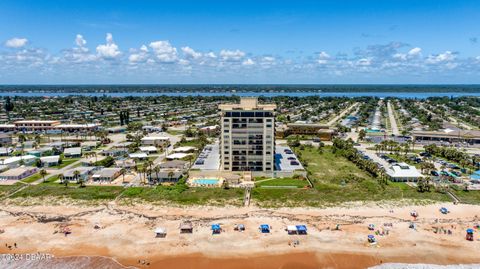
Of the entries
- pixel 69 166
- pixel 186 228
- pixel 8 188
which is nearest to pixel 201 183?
pixel 186 228

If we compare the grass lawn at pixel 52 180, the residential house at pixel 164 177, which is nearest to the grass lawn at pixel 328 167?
the residential house at pixel 164 177

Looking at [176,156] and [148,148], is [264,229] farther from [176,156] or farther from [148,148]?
[148,148]

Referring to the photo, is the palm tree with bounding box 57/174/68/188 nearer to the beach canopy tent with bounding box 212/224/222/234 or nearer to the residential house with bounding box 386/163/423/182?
the beach canopy tent with bounding box 212/224/222/234

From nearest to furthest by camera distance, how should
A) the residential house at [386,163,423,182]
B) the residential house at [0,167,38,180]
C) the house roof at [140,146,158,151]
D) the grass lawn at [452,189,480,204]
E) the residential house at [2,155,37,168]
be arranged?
1. the grass lawn at [452,189,480,204]
2. the residential house at [386,163,423,182]
3. the residential house at [0,167,38,180]
4. the residential house at [2,155,37,168]
5. the house roof at [140,146,158,151]

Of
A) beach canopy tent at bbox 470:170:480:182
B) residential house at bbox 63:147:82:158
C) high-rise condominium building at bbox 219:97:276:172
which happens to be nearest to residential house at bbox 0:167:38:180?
→ residential house at bbox 63:147:82:158

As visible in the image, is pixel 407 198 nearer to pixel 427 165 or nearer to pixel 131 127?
pixel 427 165

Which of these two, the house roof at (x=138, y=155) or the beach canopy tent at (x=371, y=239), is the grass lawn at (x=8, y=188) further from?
the beach canopy tent at (x=371, y=239)

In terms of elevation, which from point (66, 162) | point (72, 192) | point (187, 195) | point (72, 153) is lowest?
point (187, 195)
